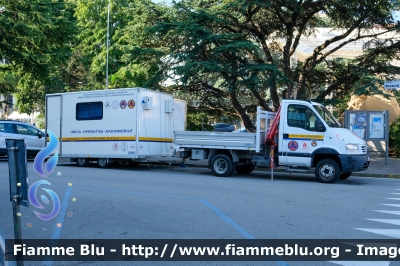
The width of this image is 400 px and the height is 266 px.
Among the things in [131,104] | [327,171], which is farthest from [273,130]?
[131,104]

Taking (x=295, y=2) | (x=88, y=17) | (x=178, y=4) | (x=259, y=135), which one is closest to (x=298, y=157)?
(x=259, y=135)

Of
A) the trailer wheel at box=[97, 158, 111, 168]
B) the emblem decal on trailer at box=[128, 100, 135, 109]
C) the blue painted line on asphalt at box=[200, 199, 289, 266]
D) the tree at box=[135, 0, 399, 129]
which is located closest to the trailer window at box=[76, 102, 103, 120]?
the emblem decal on trailer at box=[128, 100, 135, 109]

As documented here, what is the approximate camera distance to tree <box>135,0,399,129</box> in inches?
726

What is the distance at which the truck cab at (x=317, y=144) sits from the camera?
13.8 m

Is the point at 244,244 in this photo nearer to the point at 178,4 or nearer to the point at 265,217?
the point at 265,217

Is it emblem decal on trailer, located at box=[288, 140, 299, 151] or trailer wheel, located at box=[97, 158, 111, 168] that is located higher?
emblem decal on trailer, located at box=[288, 140, 299, 151]

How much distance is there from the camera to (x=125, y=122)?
1700cm

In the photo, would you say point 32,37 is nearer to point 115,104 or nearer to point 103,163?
point 115,104

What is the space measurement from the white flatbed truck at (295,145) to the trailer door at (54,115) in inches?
261

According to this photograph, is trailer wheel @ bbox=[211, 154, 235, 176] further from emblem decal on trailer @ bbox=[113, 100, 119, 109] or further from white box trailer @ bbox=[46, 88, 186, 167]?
emblem decal on trailer @ bbox=[113, 100, 119, 109]

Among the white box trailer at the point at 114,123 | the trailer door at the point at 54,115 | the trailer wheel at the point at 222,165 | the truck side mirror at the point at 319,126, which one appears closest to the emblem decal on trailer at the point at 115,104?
the white box trailer at the point at 114,123

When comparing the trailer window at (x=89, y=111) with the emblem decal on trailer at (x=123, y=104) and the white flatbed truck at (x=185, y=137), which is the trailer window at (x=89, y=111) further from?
Answer: the emblem decal on trailer at (x=123, y=104)

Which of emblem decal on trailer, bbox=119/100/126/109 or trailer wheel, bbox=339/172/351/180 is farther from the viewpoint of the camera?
emblem decal on trailer, bbox=119/100/126/109

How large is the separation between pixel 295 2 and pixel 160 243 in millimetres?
15500
